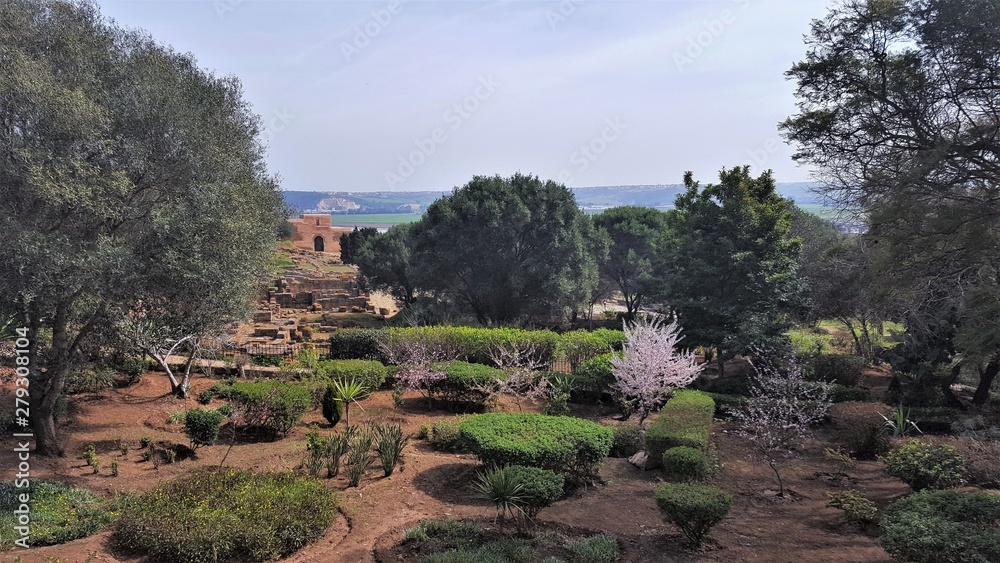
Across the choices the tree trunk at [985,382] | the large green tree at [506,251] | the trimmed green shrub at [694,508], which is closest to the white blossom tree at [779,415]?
the trimmed green shrub at [694,508]

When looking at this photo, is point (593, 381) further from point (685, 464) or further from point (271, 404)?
point (271, 404)

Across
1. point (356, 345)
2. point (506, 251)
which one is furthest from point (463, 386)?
point (506, 251)

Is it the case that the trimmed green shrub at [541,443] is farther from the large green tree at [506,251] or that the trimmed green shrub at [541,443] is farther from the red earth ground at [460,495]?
the large green tree at [506,251]

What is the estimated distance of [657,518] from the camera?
725 cm

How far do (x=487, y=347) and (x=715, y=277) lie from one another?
682 cm

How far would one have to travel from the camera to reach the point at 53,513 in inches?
249

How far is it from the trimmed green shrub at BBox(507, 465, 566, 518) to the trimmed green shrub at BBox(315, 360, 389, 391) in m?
6.36

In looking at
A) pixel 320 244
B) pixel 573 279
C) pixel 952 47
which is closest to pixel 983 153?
pixel 952 47

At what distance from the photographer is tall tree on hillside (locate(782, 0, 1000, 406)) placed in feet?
24.3

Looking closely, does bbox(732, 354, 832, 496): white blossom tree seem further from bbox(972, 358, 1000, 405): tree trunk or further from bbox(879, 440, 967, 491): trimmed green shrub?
bbox(972, 358, 1000, 405): tree trunk

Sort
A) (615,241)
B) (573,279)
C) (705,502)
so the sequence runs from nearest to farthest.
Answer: (705,502)
(573,279)
(615,241)

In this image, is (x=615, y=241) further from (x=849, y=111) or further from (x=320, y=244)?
(x=320, y=244)

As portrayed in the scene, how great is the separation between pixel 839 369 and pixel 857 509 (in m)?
9.05

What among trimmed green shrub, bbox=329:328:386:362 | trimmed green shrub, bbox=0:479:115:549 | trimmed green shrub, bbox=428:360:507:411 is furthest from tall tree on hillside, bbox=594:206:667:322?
trimmed green shrub, bbox=0:479:115:549
